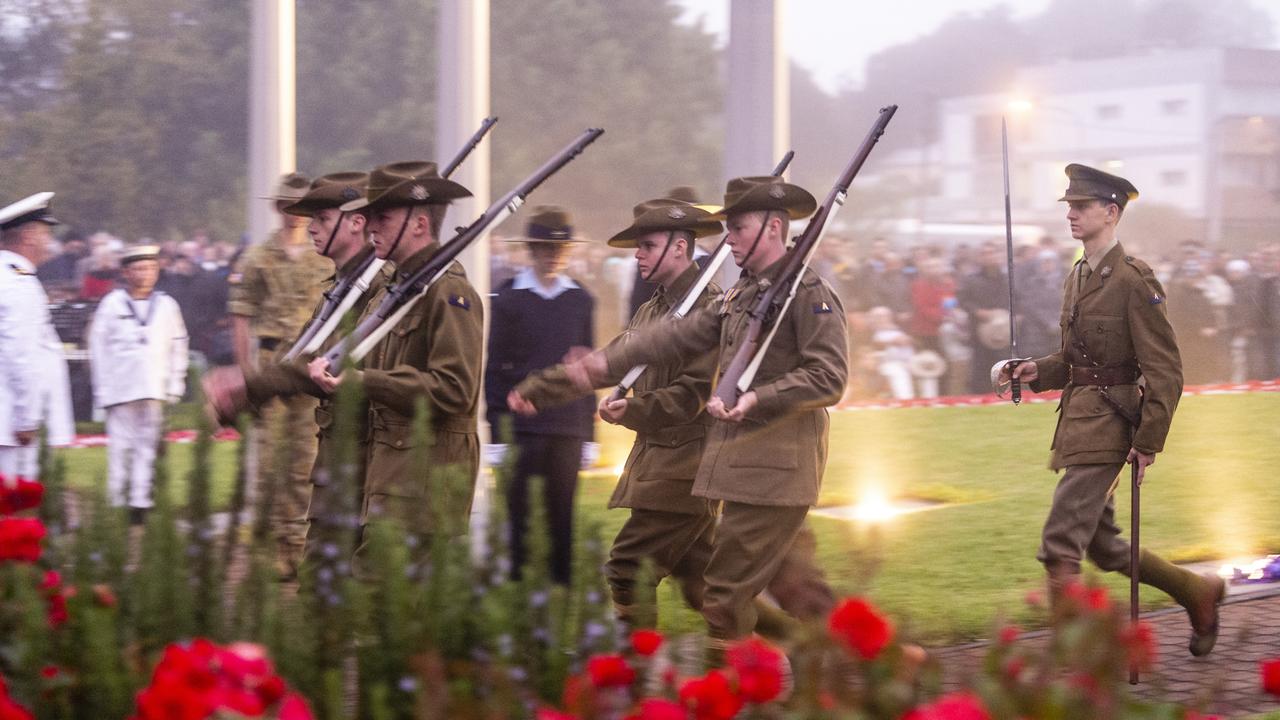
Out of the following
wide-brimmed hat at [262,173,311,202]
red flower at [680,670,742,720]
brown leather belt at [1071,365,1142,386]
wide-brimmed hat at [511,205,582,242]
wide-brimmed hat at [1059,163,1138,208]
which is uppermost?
wide-brimmed hat at [262,173,311,202]

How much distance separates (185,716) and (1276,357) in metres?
22.1

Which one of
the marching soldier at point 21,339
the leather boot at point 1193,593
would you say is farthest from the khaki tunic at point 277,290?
the leather boot at point 1193,593

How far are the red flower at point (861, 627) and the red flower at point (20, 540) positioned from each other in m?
1.65

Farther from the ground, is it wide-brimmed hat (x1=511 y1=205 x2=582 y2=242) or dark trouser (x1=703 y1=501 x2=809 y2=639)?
wide-brimmed hat (x1=511 y1=205 x2=582 y2=242)

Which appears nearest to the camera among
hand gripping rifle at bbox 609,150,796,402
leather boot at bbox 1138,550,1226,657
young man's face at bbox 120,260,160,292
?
hand gripping rifle at bbox 609,150,796,402

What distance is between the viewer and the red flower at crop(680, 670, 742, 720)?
2660 millimetres

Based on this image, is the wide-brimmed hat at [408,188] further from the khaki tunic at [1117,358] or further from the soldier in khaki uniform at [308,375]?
the khaki tunic at [1117,358]

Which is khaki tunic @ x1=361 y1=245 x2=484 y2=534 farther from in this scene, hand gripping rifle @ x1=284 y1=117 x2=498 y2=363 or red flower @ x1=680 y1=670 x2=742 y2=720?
red flower @ x1=680 y1=670 x2=742 y2=720

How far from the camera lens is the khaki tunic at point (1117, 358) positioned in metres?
6.66

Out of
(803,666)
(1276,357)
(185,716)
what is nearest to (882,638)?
(803,666)

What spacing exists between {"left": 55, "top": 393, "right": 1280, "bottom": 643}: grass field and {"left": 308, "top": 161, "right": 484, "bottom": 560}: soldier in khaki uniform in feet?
2.07

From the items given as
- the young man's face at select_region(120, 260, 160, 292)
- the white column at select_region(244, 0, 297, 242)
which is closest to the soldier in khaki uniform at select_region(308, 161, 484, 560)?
the young man's face at select_region(120, 260, 160, 292)

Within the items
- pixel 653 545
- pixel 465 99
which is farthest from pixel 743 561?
pixel 465 99

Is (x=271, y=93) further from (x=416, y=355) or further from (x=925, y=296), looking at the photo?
(x=925, y=296)
